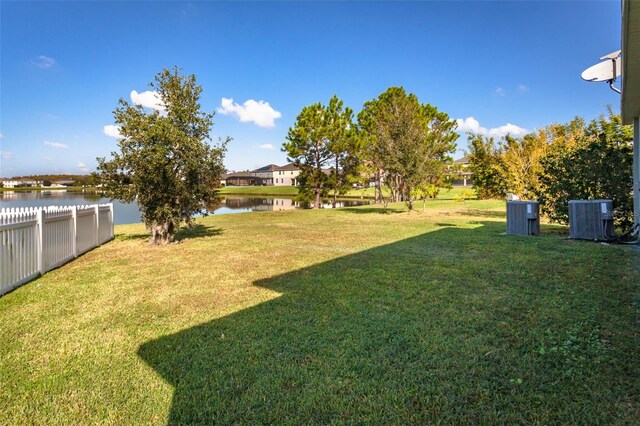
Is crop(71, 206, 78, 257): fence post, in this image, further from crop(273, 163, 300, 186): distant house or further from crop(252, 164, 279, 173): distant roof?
crop(252, 164, 279, 173): distant roof

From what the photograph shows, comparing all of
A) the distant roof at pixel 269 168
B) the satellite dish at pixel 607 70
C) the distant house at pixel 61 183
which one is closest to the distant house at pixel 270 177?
the distant roof at pixel 269 168

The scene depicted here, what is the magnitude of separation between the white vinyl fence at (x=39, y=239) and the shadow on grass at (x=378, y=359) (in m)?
3.35

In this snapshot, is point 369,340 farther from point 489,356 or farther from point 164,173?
point 164,173

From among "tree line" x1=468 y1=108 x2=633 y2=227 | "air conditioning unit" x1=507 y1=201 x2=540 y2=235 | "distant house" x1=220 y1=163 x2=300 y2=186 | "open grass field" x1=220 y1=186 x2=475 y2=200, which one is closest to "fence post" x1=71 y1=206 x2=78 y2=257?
"air conditioning unit" x1=507 y1=201 x2=540 y2=235

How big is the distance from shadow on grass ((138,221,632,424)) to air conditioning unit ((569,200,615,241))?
15.7 feet

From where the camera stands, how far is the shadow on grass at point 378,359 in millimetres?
2014

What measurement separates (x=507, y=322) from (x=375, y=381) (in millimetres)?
1792

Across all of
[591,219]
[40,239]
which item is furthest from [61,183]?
[591,219]

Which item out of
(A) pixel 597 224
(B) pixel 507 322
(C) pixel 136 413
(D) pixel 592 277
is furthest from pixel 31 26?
(A) pixel 597 224

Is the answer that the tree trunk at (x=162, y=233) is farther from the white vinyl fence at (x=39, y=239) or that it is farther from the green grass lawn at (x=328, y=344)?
the green grass lawn at (x=328, y=344)

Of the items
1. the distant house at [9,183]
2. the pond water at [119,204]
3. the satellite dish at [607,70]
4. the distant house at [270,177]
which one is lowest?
the pond water at [119,204]

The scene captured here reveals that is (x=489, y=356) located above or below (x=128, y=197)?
below

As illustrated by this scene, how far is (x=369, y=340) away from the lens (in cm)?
296

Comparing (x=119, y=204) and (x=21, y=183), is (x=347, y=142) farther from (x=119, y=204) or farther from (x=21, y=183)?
(x=21, y=183)
